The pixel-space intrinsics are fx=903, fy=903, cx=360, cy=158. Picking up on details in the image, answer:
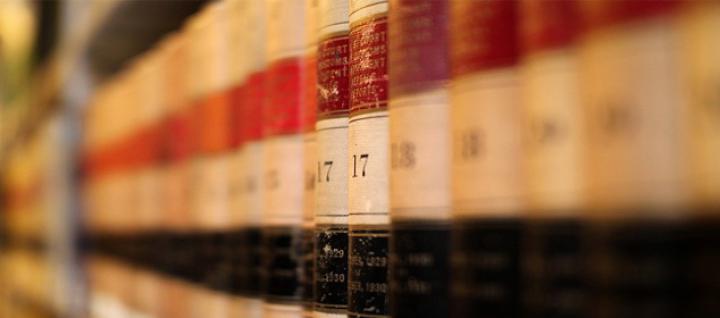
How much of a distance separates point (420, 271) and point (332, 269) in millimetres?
132

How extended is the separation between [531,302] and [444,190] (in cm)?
11

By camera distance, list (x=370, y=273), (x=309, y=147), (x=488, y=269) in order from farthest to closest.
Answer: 1. (x=309, y=147)
2. (x=370, y=273)
3. (x=488, y=269)

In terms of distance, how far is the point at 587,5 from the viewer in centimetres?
35

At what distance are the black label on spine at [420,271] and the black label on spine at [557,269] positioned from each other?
9 centimetres

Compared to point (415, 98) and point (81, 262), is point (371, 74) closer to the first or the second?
point (415, 98)

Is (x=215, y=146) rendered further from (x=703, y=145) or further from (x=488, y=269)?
(x=703, y=145)

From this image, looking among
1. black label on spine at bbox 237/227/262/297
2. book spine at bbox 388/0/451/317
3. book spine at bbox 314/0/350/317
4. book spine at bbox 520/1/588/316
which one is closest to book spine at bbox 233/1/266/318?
black label on spine at bbox 237/227/262/297

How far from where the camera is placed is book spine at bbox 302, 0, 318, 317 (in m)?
0.64

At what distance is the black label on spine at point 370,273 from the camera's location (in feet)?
1.71

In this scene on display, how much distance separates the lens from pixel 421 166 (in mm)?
479

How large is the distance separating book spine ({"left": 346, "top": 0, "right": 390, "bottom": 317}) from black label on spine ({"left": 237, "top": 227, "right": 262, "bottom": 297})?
215 millimetres

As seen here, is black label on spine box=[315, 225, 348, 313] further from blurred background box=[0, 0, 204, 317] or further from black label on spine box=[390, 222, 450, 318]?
blurred background box=[0, 0, 204, 317]

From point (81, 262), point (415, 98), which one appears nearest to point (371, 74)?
point (415, 98)

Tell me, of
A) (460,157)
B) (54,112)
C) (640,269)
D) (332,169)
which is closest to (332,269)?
(332,169)
